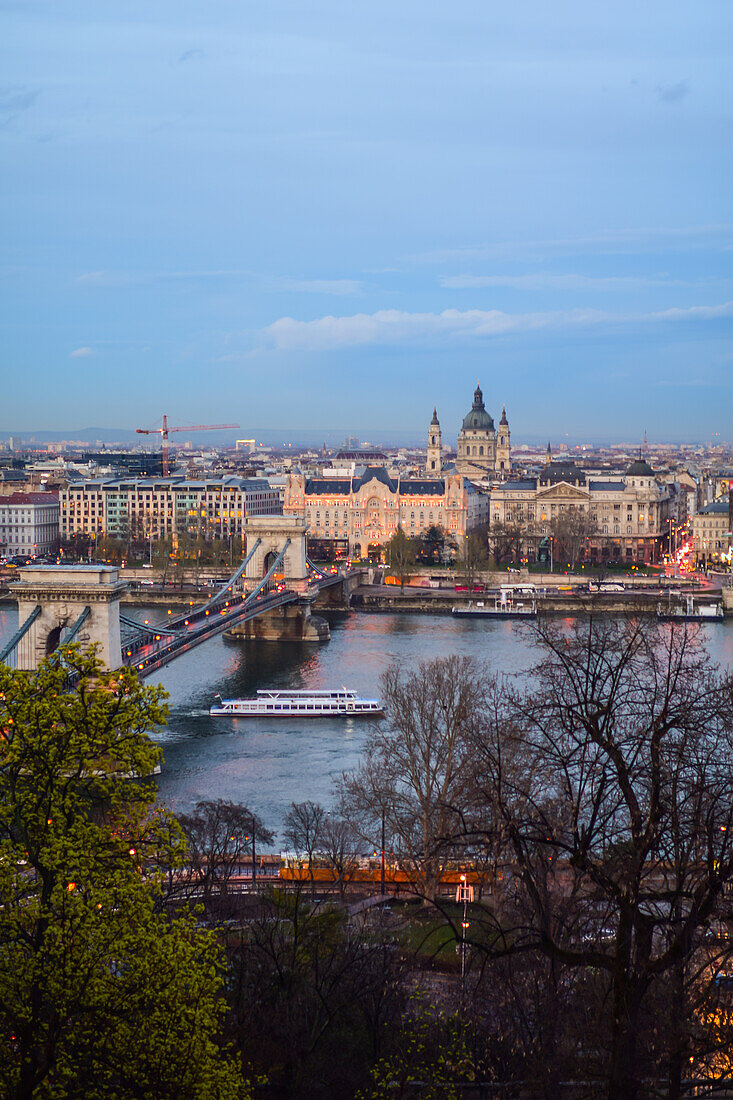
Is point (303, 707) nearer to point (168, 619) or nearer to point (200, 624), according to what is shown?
point (200, 624)

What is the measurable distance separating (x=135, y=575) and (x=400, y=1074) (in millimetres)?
40854

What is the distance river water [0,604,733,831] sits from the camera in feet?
62.5

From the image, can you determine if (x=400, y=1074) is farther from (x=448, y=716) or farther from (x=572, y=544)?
(x=572, y=544)

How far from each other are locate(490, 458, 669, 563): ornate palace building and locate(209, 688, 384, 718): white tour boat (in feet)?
102

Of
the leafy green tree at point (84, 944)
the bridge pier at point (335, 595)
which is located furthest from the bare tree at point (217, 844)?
the bridge pier at point (335, 595)

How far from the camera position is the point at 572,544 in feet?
177

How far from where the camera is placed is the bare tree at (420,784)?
14.0 m

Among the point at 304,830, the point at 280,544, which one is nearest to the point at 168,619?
the point at 280,544

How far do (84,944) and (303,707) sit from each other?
743 inches

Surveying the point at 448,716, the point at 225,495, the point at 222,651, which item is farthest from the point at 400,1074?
the point at 225,495

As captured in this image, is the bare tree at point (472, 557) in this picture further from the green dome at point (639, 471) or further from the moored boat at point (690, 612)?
the green dome at point (639, 471)

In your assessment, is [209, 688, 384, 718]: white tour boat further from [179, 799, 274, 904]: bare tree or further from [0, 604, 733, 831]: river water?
[179, 799, 274, 904]: bare tree

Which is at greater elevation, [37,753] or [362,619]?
[37,753]

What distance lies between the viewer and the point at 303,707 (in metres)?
24.9
